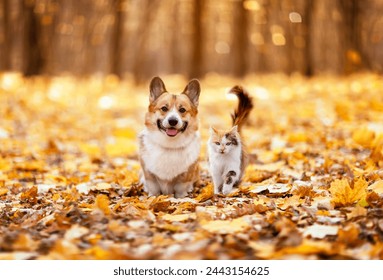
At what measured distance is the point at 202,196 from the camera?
4711 mm

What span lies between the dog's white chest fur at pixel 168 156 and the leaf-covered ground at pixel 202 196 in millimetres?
271

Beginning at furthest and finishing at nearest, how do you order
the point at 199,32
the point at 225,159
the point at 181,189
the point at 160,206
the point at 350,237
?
1. the point at 199,32
2. the point at 181,189
3. the point at 225,159
4. the point at 160,206
5. the point at 350,237

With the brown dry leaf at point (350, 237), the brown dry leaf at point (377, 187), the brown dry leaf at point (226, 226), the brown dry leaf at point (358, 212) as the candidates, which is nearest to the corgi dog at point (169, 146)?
the brown dry leaf at point (226, 226)

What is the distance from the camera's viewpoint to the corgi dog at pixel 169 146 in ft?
15.9

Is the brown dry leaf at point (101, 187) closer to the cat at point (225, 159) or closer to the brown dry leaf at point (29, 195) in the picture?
the brown dry leaf at point (29, 195)

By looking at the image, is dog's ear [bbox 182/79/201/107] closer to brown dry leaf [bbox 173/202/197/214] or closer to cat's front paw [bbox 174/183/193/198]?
cat's front paw [bbox 174/183/193/198]

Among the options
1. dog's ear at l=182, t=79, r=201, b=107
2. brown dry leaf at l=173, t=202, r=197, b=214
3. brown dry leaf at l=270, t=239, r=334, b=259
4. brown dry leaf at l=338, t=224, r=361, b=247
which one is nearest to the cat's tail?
dog's ear at l=182, t=79, r=201, b=107

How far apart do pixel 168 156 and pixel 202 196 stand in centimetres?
54

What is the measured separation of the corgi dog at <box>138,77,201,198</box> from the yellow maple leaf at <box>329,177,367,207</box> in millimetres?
1439

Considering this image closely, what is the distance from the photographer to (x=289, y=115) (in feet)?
35.9

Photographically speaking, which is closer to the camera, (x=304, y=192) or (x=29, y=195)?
(x=304, y=192)

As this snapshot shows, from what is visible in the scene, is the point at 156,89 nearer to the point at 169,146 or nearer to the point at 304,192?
the point at 169,146

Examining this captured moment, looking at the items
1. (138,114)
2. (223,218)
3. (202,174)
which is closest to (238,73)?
(138,114)

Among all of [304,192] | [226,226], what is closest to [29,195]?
[226,226]
